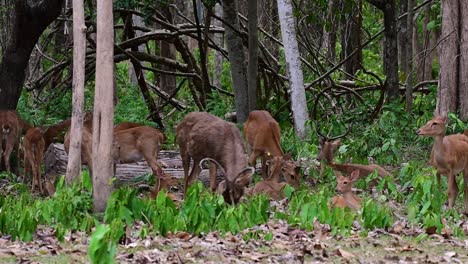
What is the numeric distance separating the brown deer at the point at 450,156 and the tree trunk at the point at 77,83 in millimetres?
4370

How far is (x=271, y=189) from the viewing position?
12727 millimetres

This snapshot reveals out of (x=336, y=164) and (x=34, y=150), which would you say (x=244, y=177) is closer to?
(x=336, y=164)

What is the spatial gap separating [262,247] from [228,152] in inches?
155

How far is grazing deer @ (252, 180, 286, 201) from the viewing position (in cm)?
1259

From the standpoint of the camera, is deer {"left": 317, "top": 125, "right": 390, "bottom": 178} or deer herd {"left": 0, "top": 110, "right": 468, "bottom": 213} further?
deer {"left": 317, "top": 125, "right": 390, "bottom": 178}

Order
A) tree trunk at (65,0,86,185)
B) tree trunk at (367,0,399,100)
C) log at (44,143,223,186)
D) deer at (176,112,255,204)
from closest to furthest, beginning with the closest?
tree trunk at (65,0,86,185)
deer at (176,112,255,204)
log at (44,143,223,186)
tree trunk at (367,0,399,100)

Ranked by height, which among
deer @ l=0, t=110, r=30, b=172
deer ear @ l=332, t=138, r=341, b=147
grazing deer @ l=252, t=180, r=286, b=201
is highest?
deer @ l=0, t=110, r=30, b=172

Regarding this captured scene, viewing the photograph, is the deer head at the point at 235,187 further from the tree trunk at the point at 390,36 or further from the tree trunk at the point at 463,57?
the tree trunk at the point at 390,36

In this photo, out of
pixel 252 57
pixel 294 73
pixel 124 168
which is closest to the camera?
pixel 124 168

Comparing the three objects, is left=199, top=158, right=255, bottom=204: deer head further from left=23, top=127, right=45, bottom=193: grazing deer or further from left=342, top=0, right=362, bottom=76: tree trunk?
left=342, top=0, right=362, bottom=76: tree trunk

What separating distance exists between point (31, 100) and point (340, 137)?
26.3 feet

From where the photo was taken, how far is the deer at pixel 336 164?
46.5ft

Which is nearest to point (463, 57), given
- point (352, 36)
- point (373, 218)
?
point (373, 218)

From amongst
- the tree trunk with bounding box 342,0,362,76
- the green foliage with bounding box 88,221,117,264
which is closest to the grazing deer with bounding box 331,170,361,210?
the green foliage with bounding box 88,221,117,264
